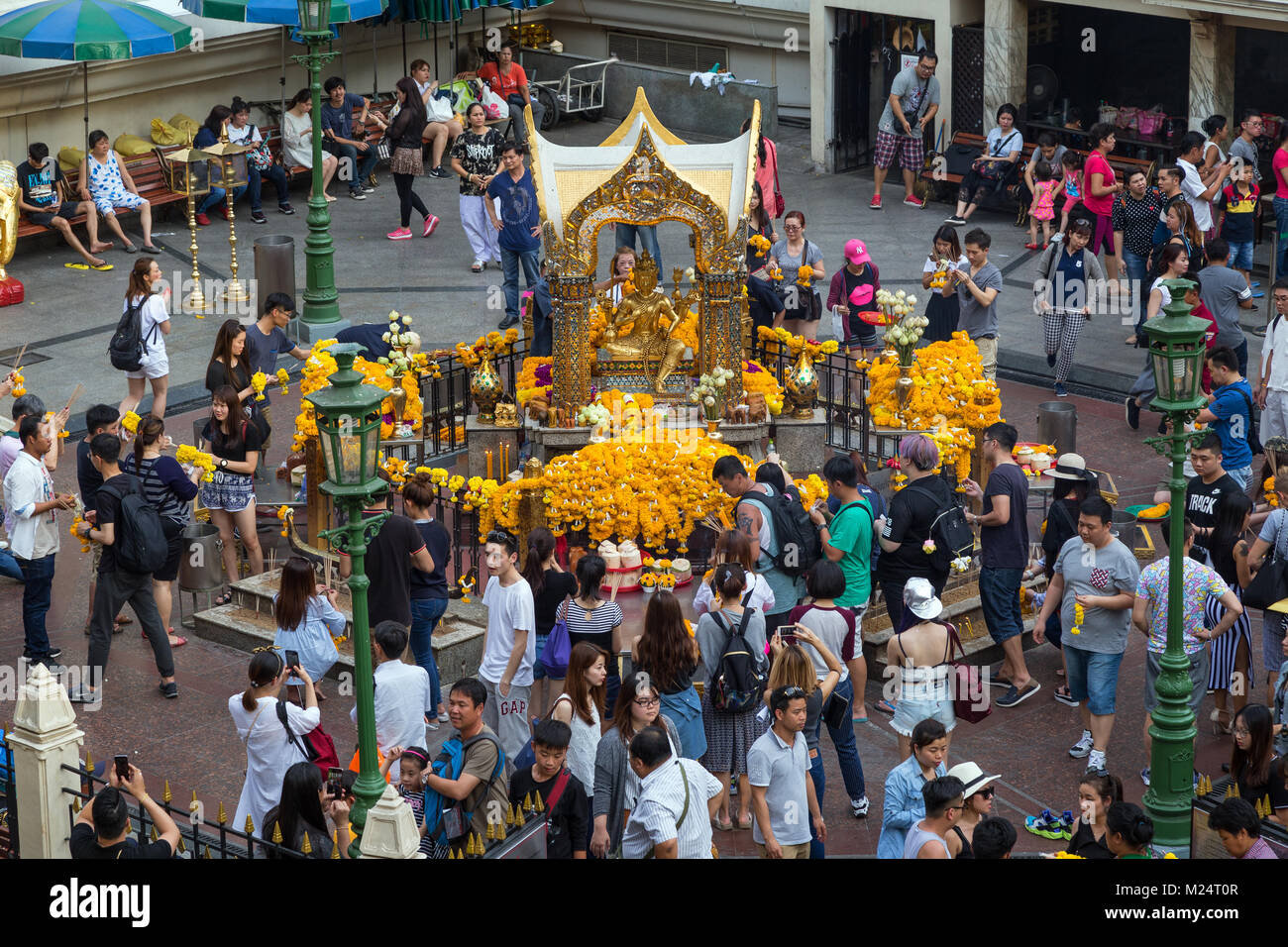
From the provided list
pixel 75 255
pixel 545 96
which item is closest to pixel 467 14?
pixel 545 96

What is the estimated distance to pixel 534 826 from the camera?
918 centimetres

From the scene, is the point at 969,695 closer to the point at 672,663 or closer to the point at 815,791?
the point at 815,791

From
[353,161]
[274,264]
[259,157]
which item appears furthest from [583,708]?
[353,161]

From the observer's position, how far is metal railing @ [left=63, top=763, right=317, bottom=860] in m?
8.95

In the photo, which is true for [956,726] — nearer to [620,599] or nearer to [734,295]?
[620,599]

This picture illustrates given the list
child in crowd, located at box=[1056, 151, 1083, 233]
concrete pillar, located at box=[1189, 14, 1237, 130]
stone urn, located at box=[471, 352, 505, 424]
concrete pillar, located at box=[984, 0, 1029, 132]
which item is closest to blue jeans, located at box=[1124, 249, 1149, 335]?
child in crowd, located at box=[1056, 151, 1083, 233]

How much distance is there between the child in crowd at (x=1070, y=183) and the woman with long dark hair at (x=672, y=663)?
42.8 ft

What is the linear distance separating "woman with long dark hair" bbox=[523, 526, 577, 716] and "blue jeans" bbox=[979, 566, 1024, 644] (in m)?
2.81

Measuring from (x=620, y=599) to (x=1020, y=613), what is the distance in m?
2.79

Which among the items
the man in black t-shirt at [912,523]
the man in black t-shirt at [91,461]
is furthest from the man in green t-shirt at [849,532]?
the man in black t-shirt at [91,461]

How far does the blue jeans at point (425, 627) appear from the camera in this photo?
11.7 m

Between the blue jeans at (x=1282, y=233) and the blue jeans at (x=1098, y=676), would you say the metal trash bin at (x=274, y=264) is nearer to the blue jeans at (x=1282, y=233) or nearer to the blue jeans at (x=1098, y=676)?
the blue jeans at (x=1282, y=233)

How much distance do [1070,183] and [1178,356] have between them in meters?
12.7

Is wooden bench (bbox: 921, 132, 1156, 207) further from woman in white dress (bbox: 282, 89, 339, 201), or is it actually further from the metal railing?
the metal railing
